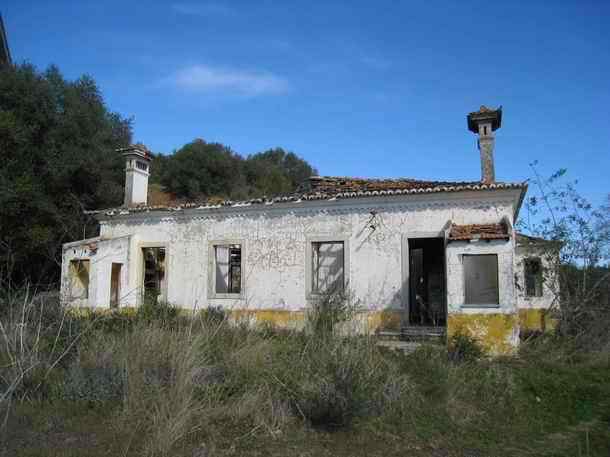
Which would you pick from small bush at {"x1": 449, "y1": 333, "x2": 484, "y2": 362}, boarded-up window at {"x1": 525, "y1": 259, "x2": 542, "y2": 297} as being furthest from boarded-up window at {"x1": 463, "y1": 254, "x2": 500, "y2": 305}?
boarded-up window at {"x1": 525, "y1": 259, "x2": 542, "y2": 297}

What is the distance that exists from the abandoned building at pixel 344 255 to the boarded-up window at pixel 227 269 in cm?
4

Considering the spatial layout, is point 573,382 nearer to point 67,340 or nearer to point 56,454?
point 56,454

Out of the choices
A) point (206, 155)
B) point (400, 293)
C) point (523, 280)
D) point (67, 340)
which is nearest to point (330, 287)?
point (400, 293)

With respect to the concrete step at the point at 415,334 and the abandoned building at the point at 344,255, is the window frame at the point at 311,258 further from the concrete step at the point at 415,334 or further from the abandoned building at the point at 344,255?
the concrete step at the point at 415,334

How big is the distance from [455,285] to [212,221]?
7.27m

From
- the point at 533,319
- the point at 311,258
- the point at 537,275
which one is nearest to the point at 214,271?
the point at 311,258

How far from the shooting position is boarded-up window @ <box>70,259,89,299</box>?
13969mm

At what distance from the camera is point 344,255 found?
12.2m

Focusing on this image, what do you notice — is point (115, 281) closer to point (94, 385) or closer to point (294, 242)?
point (294, 242)

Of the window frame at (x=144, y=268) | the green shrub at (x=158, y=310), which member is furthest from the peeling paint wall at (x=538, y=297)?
the window frame at (x=144, y=268)

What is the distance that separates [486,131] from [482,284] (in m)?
5.38

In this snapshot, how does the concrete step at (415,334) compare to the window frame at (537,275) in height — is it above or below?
below

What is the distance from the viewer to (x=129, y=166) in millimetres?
15797

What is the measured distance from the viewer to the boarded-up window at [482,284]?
9.95 metres
